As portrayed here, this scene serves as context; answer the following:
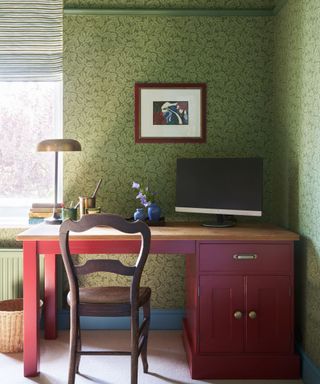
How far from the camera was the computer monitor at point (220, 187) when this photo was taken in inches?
113

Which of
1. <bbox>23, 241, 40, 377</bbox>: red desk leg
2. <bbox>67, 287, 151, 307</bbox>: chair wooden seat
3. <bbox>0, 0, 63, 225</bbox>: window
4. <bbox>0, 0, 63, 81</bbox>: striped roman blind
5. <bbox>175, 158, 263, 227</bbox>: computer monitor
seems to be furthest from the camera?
<bbox>0, 0, 63, 225</bbox>: window

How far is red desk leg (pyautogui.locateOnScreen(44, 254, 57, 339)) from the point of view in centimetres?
314

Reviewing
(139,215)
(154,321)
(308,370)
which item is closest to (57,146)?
(139,215)

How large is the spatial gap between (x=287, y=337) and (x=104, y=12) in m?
2.53

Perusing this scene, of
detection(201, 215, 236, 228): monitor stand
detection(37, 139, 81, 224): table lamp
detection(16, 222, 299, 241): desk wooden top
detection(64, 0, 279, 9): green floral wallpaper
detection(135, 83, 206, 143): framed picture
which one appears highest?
detection(64, 0, 279, 9): green floral wallpaper

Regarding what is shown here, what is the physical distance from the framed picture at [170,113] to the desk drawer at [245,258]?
1005 mm

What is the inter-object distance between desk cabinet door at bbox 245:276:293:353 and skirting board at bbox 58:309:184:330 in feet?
2.70

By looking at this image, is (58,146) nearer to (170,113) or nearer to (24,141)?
(24,141)

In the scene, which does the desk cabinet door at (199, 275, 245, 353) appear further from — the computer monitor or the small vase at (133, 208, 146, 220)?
the small vase at (133, 208, 146, 220)

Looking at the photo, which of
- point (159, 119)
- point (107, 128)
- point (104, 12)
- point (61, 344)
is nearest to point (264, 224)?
point (159, 119)

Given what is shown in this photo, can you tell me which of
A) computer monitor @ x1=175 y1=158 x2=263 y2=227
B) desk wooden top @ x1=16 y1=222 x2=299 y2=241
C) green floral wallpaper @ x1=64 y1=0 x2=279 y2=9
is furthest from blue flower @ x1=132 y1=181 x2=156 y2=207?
green floral wallpaper @ x1=64 y1=0 x2=279 y2=9

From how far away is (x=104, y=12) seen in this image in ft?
10.8

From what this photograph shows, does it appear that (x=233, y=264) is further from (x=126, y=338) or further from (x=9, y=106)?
(x=9, y=106)

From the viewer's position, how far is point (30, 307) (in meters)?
2.56
